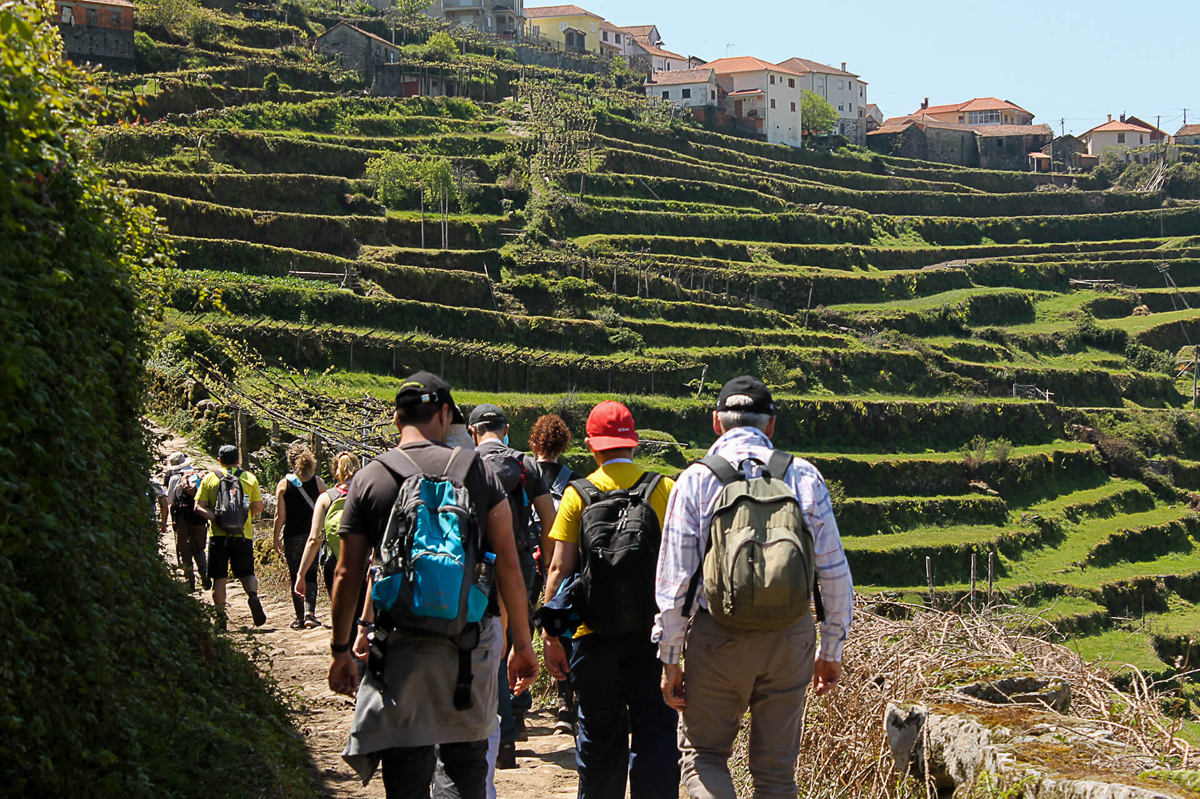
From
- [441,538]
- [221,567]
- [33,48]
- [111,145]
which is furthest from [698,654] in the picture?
[111,145]

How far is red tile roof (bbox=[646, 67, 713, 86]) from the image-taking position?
7212cm

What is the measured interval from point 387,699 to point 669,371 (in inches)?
1338

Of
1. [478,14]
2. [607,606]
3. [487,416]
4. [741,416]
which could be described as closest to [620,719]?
[607,606]

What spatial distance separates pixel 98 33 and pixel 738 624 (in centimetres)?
5415

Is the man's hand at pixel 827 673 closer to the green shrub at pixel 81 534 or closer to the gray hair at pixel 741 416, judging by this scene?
the gray hair at pixel 741 416

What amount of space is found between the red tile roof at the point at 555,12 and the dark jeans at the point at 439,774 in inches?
3293

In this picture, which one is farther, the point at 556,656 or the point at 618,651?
the point at 556,656

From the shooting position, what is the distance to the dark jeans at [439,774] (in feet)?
12.4

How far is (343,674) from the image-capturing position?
391 centimetres

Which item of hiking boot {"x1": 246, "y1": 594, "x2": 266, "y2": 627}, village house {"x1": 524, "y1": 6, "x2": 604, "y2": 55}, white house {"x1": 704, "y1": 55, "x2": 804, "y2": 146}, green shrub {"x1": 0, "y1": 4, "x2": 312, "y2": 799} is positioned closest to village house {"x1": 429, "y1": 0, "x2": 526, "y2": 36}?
village house {"x1": 524, "y1": 6, "x2": 604, "y2": 55}

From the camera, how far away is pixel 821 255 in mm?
51969

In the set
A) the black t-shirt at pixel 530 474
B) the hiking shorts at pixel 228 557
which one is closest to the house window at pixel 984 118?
the hiking shorts at pixel 228 557

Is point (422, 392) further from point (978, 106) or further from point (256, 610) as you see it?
point (978, 106)

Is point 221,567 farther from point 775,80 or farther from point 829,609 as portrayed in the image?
A: point 775,80
